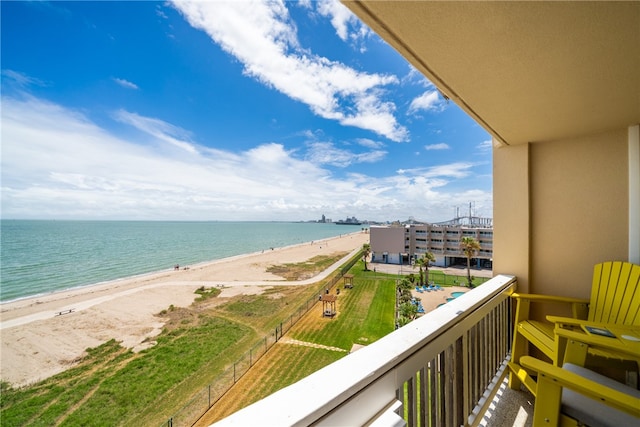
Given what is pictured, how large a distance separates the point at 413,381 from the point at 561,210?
2107mm

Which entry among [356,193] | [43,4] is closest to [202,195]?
[356,193]

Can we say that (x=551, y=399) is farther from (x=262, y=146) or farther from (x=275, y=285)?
(x=262, y=146)

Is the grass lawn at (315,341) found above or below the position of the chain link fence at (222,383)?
above

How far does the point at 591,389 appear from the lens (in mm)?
799

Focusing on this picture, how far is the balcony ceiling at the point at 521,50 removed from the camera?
725mm

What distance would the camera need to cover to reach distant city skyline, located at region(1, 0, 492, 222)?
5.56m

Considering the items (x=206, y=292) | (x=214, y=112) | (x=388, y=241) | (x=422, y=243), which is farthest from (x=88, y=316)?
(x=422, y=243)

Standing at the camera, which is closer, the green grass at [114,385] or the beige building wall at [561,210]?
the beige building wall at [561,210]

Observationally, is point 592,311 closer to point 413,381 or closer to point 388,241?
point 413,381

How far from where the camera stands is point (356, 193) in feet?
154

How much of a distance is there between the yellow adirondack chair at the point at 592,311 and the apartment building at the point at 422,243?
20640 mm

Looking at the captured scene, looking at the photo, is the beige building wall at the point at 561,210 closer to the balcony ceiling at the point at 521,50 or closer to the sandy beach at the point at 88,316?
the balcony ceiling at the point at 521,50

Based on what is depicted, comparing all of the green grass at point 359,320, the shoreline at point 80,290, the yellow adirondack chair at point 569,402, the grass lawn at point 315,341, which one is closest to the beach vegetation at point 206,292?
the shoreline at point 80,290

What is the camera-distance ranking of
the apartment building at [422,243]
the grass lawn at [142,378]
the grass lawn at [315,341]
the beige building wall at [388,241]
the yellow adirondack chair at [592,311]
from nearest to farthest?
the yellow adirondack chair at [592,311] < the grass lawn at [315,341] < the grass lawn at [142,378] < the apartment building at [422,243] < the beige building wall at [388,241]
